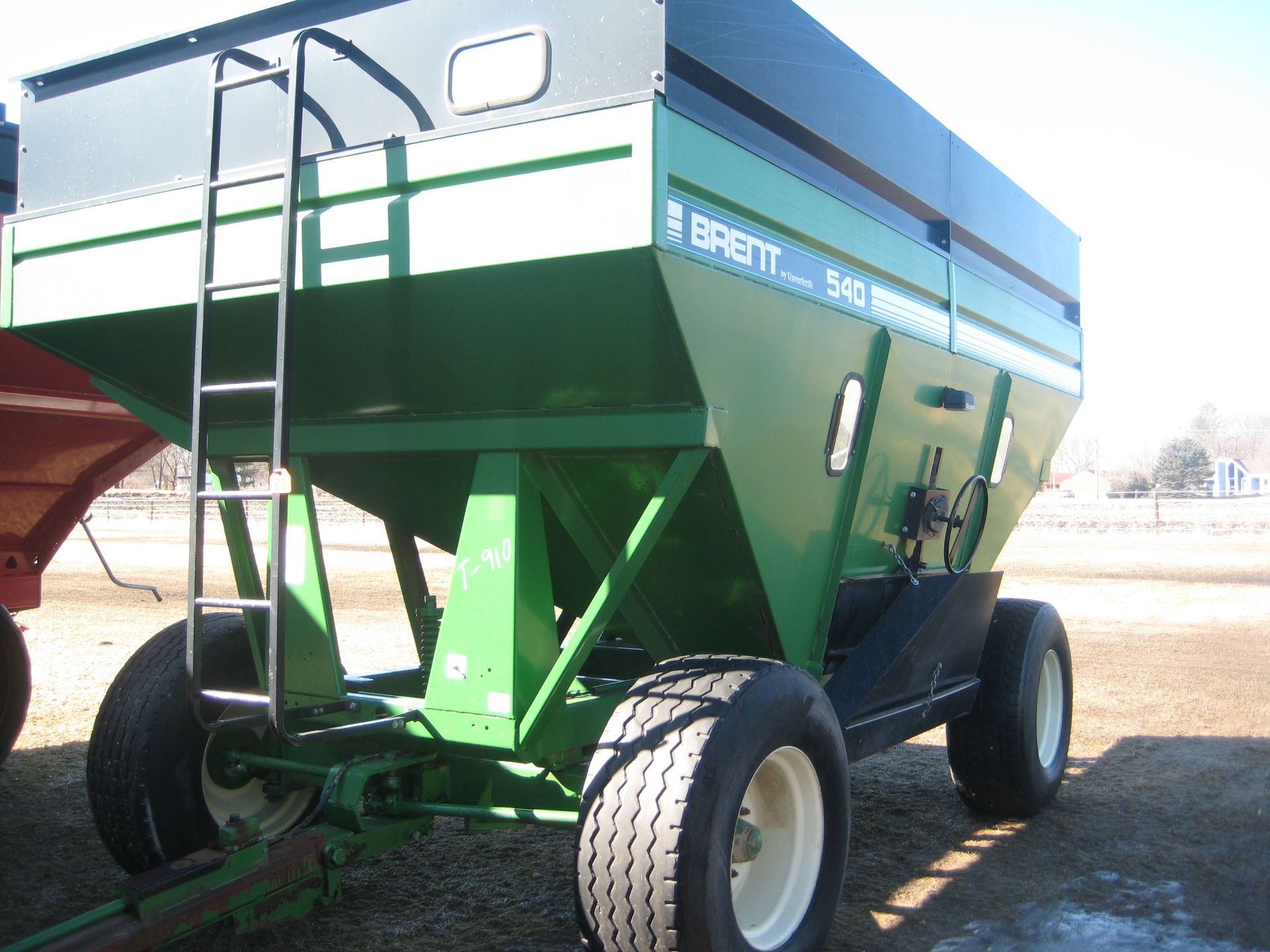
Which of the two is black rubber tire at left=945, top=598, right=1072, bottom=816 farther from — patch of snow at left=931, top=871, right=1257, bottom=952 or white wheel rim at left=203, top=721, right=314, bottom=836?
white wheel rim at left=203, top=721, right=314, bottom=836

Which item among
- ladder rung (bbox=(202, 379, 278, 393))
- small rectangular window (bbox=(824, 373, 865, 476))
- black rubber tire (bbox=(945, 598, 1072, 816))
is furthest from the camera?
black rubber tire (bbox=(945, 598, 1072, 816))

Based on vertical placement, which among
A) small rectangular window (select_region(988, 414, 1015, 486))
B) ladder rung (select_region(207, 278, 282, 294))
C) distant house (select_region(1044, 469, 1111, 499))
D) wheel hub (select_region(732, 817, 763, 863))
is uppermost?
distant house (select_region(1044, 469, 1111, 499))

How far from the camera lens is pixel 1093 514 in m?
32.2

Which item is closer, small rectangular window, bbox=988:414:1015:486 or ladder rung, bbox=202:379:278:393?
ladder rung, bbox=202:379:278:393

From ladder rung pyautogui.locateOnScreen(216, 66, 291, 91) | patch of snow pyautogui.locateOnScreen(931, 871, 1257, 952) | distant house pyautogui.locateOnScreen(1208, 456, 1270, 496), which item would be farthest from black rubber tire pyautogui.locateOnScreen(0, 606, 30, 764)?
distant house pyautogui.locateOnScreen(1208, 456, 1270, 496)

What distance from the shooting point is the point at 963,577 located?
15.7ft

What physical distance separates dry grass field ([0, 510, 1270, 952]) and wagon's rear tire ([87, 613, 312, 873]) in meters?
0.39

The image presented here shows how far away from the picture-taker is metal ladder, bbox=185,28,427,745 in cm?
302

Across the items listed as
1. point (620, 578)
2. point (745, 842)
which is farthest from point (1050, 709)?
point (620, 578)

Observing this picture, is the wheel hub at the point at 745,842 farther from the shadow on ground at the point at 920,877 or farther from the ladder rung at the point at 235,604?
the ladder rung at the point at 235,604

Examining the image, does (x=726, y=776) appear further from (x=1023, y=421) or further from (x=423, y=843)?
(x=1023, y=421)

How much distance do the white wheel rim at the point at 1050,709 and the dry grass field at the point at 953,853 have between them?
0.89ft

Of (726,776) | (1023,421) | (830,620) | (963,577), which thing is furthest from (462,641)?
(1023,421)

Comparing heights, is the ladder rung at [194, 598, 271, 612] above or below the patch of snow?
above
